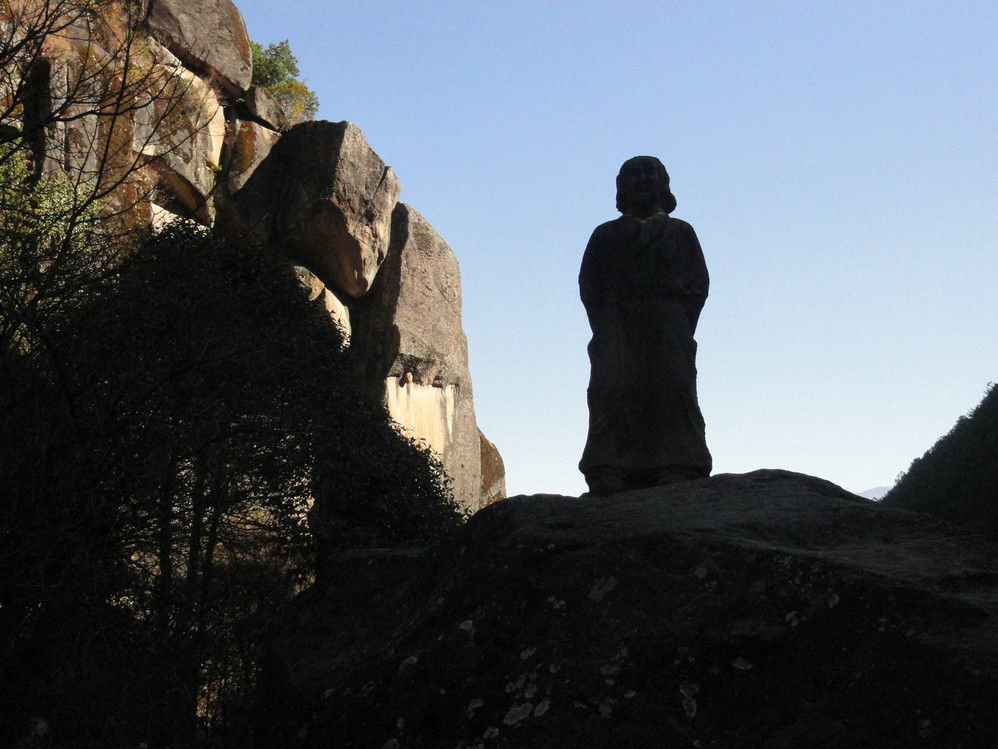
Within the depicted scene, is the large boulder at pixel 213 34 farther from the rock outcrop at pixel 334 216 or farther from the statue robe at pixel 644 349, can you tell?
the statue robe at pixel 644 349

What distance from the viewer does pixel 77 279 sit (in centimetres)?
560

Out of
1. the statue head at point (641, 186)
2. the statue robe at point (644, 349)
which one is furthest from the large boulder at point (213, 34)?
the statue robe at point (644, 349)

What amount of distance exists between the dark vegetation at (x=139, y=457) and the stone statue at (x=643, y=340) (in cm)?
223

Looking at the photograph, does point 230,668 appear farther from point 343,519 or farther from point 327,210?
point 327,210

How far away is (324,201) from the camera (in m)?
19.3

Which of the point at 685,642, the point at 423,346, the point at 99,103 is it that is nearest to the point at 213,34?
the point at 423,346

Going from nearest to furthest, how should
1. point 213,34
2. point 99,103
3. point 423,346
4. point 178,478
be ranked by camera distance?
point 99,103 → point 178,478 → point 423,346 → point 213,34

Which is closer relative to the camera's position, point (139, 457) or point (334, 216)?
point (139, 457)

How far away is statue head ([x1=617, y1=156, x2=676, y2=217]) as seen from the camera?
22.5 ft

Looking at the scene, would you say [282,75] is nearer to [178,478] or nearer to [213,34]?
[213,34]

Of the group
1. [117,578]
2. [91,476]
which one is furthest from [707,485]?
[117,578]

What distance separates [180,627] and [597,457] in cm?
285

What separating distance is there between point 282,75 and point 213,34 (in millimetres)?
7012

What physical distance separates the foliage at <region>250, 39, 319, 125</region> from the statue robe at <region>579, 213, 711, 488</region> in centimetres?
2138
